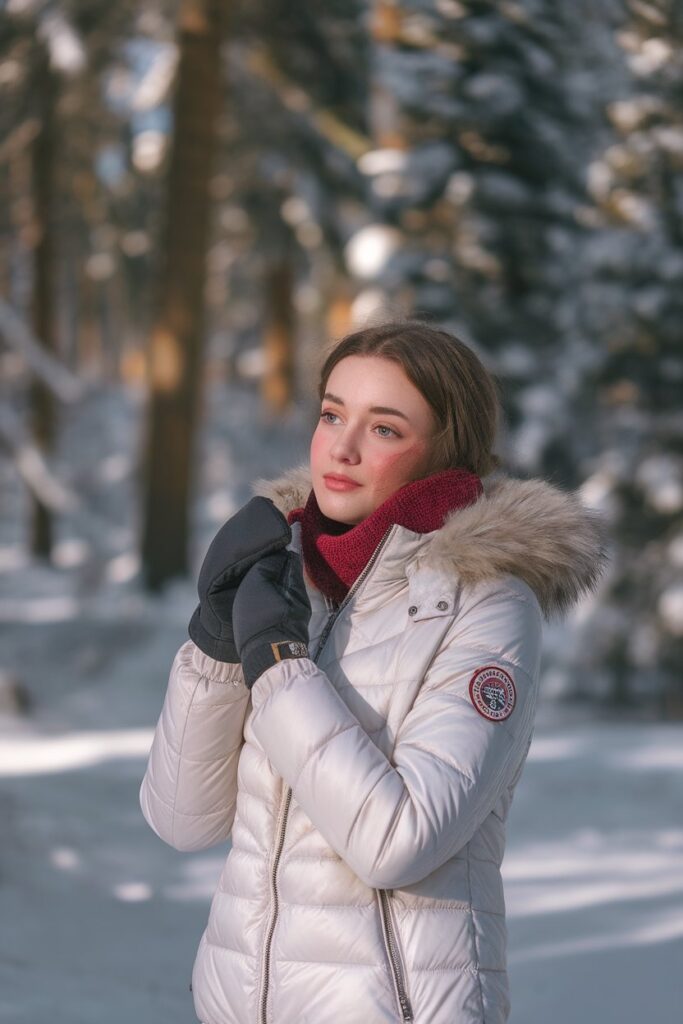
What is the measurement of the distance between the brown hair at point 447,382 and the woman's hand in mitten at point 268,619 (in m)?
0.44

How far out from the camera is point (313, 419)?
2.87 meters

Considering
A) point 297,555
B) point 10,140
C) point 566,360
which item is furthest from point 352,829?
point 10,140

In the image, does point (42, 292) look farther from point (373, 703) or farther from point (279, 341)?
point (373, 703)

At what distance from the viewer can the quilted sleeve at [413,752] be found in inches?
80.8

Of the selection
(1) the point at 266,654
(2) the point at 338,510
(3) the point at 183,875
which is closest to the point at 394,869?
(1) the point at 266,654

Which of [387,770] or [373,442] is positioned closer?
[387,770]

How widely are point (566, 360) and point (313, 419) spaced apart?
8.63m

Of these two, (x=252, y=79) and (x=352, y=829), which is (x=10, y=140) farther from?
(x=352, y=829)

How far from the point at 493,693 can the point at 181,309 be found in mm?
12355

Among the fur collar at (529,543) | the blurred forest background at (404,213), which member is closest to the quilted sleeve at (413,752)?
the fur collar at (529,543)

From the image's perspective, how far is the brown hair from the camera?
2.51 metres

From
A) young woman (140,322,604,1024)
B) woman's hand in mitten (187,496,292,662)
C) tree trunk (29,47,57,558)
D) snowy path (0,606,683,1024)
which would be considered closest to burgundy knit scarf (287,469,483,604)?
young woman (140,322,604,1024)

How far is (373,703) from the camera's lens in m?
2.27

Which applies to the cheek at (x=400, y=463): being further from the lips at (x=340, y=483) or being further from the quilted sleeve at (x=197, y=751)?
the quilted sleeve at (x=197, y=751)
